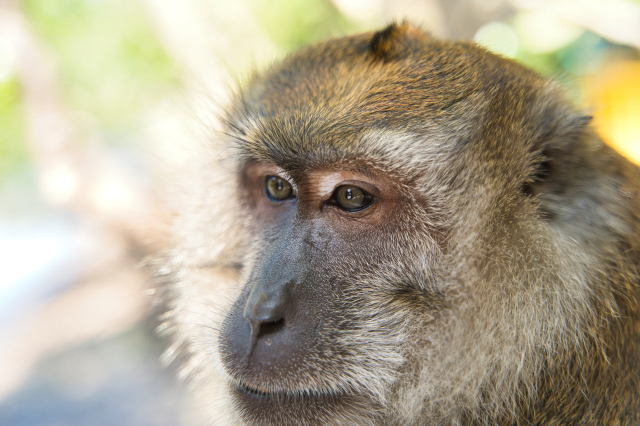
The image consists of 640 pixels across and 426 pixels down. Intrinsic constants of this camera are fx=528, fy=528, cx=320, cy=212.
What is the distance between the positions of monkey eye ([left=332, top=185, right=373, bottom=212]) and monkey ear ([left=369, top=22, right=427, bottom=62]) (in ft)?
1.64

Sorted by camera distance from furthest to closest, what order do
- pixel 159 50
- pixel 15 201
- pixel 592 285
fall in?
pixel 159 50 < pixel 15 201 < pixel 592 285

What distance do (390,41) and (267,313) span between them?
1.06m

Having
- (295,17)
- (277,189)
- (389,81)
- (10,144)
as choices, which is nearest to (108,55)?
(10,144)

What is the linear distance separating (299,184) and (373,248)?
33cm

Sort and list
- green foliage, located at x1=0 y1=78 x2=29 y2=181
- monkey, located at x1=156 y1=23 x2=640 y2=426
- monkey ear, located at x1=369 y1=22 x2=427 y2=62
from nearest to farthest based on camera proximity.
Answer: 1. monkey, located at x1=156 y1=23 x2=640 y2=426
2. monkey ear, located at x1=369 y1=22 x2=427 y2=62
3. green foliage, located at x1=0 y1=78 x2=29 y2=181

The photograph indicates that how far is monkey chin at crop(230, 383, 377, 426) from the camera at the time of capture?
5.08ft

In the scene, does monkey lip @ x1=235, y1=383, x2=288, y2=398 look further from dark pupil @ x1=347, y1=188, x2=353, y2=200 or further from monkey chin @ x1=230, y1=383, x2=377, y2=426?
dark pupil @ x1=347, y1=188, x2=353, y2=200

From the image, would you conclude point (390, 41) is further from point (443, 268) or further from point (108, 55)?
point (108, 55)

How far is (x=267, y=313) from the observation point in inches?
59.2

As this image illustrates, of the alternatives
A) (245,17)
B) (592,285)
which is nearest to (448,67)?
(592,285)

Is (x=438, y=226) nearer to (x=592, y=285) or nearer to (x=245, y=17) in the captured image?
(x=592, y=285)

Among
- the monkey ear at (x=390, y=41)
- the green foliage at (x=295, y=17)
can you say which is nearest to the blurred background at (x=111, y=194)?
the monkey ear at (x=390, y=41)

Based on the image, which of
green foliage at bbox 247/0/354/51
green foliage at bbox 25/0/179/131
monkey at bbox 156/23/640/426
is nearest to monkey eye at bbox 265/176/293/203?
monkey at bbox 156/23/640/426

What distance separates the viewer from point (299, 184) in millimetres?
1730
